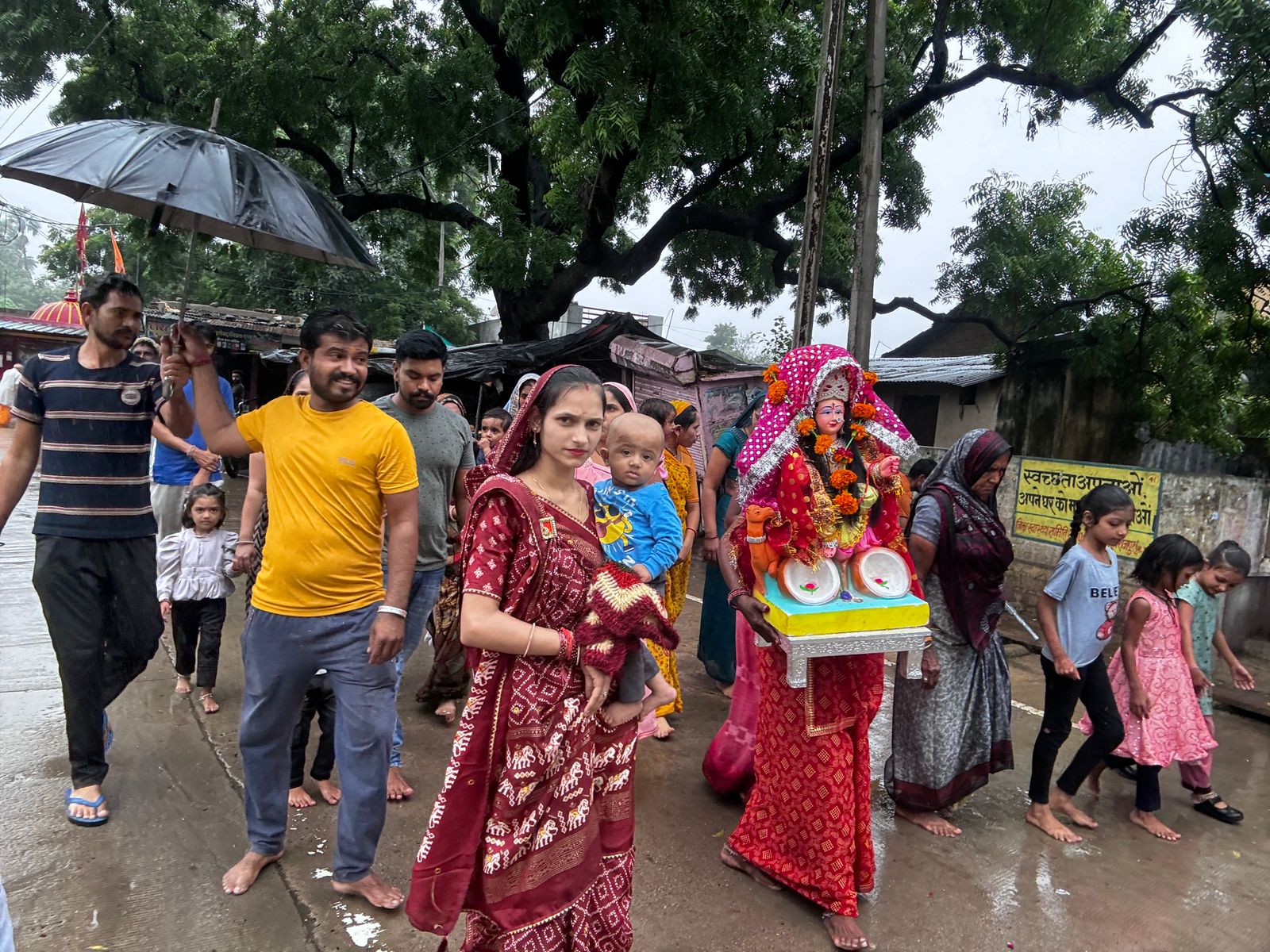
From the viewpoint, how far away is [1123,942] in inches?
110

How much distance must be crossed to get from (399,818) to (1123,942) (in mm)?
2685

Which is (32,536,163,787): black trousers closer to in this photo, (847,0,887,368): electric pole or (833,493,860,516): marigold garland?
(833,493,860,516): marigold garland

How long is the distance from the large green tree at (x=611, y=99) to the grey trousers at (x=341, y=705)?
666 cm

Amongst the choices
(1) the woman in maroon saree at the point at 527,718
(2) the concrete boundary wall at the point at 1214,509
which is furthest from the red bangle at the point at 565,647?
(2) the concrete boundary wall at the point at 1214,509

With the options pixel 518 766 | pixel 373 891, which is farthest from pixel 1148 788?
pixel 373 891

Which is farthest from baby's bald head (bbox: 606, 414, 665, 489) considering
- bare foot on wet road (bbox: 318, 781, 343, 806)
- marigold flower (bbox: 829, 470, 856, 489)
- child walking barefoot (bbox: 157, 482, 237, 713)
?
child walking barefoot (bbox: 157, 482, 237, 713)

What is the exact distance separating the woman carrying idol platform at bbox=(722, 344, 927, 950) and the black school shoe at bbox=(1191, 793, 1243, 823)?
2.21 m

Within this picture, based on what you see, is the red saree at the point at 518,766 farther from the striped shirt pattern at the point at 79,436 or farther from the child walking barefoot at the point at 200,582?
the child walking barefoot at the point at 200,582

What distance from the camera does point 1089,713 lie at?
359 centimetres

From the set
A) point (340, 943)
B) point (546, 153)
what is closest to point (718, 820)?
point (340, 943)

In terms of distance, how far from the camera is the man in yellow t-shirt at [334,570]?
2543mm

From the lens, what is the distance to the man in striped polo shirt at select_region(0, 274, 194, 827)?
9.66 ft

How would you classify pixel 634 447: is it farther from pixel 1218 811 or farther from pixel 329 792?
pixel 1218 811

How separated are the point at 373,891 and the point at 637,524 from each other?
147 cm
